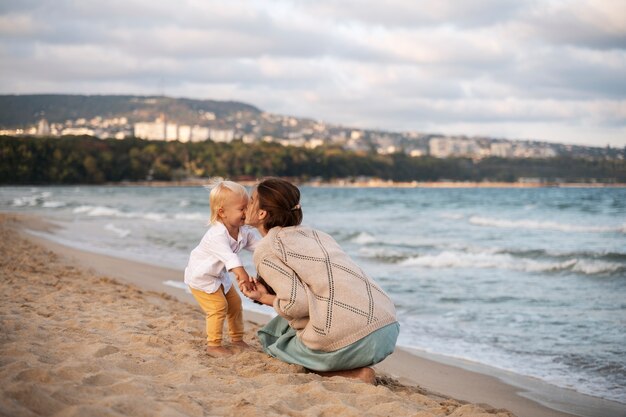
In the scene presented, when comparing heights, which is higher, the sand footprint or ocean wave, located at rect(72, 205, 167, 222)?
the sand footprint

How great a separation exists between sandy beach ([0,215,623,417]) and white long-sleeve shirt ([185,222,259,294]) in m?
0.46

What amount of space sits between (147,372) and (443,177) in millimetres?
87641

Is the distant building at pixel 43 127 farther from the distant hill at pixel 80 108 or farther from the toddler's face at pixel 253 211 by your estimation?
the toddler's face at pixel 253 211

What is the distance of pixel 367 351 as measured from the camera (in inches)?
152

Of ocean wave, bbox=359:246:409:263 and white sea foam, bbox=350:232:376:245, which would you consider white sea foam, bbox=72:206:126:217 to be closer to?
white sea foam, bbox=350:232:376:245

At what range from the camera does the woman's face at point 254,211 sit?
159 inches

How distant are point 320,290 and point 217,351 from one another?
102cm

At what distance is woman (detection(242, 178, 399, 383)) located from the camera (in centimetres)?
382

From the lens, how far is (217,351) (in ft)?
14.5

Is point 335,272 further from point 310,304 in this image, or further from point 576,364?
point 576,364

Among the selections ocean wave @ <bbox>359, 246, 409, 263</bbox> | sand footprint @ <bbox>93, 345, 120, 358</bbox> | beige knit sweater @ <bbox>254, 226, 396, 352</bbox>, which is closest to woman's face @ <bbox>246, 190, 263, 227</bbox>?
beige knit sweater @ <bbox>254, 226, 396, 352</bbox>

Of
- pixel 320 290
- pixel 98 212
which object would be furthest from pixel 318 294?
pixel 98 212

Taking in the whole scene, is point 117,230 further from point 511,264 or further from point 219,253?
point 219,253

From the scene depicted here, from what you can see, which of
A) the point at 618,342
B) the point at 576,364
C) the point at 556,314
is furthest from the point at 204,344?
the point at 556,314
